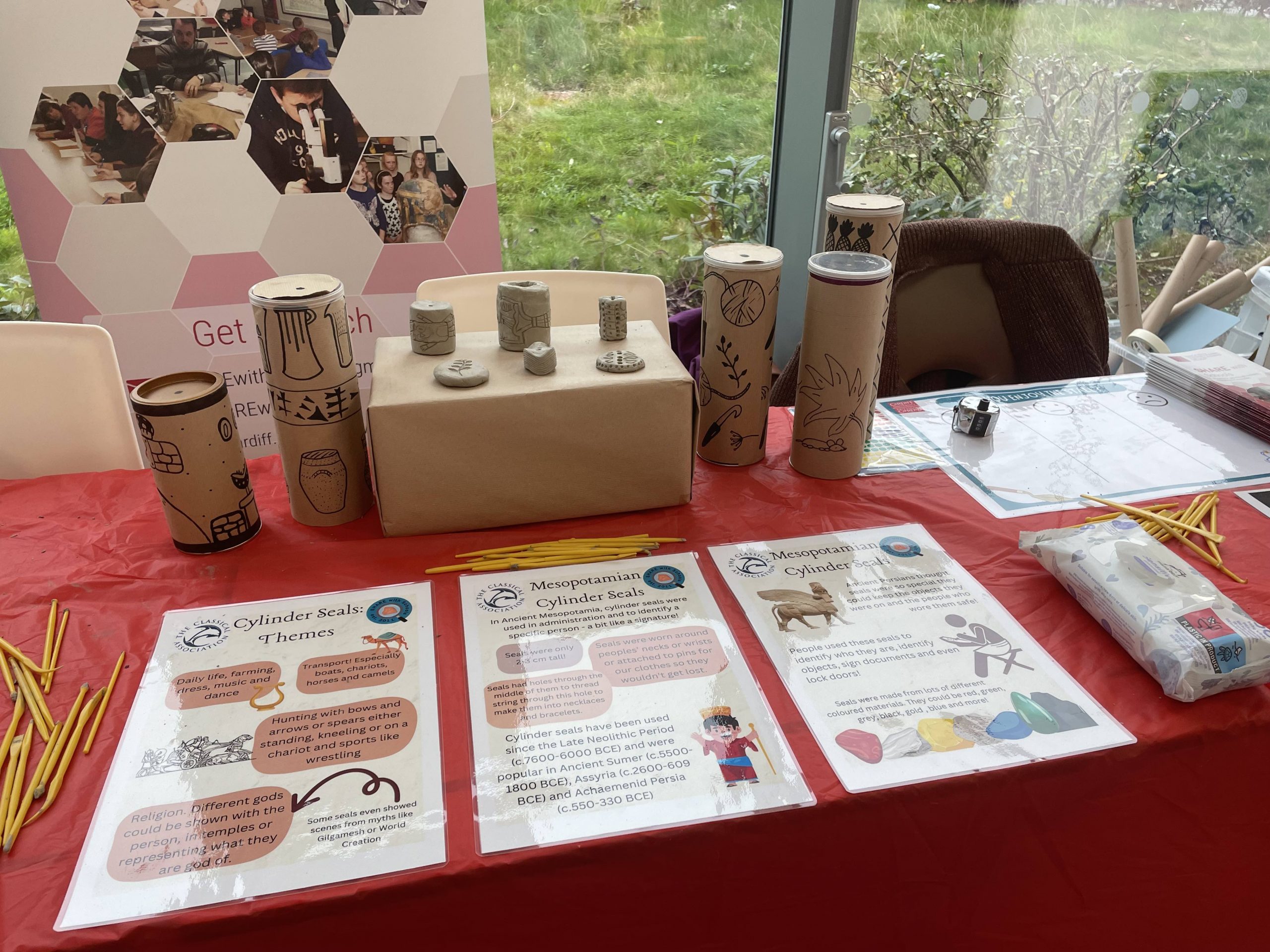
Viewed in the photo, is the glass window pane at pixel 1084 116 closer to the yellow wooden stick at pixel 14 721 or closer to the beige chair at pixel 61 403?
the beige chair at pixel 61 403

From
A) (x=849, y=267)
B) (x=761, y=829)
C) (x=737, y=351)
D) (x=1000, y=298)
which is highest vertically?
(x=849, y=267)

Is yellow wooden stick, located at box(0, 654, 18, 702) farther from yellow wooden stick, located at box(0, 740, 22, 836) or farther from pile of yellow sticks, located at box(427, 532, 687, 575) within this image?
pile of yellow sticks, located at box(427, 532, 687, 575)

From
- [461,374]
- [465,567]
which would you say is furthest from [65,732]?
[461,374]

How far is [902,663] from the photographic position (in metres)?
0.79

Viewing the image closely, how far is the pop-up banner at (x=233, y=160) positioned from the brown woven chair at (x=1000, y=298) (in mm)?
957

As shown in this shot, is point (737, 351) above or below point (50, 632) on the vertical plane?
above

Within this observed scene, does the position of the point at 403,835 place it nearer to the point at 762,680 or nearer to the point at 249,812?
the point at 249,812

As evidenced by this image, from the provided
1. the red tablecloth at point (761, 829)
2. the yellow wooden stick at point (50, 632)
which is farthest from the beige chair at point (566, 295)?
the yellow wooden stick at point (50, 632)

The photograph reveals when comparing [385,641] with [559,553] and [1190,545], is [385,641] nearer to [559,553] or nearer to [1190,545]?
[559,553]

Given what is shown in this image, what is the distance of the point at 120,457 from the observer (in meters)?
1.21

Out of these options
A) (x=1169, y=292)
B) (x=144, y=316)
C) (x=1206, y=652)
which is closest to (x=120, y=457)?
(x=144, y=316)

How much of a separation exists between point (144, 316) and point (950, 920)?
189 cm

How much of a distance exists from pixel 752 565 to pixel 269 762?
505 mm

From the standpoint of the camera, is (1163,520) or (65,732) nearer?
(65,732)
